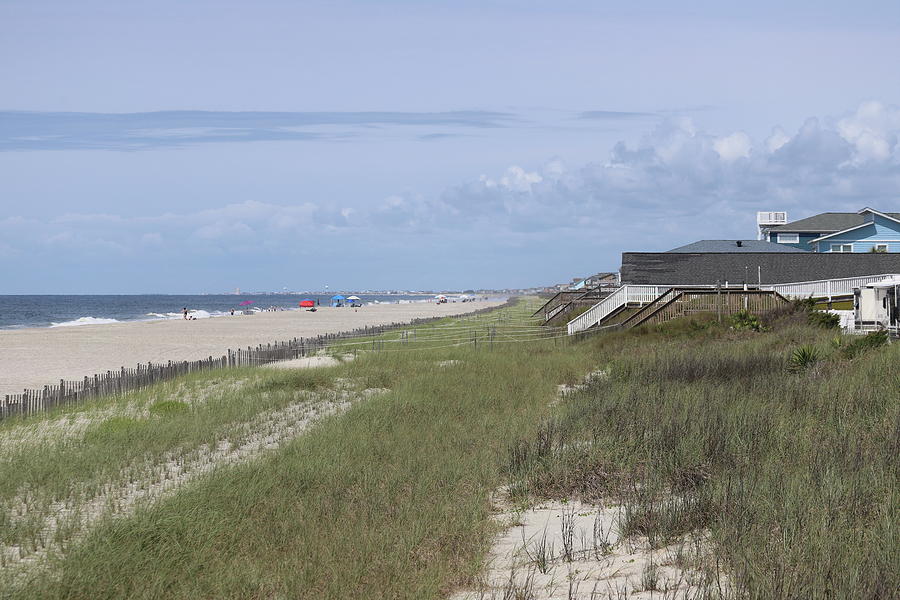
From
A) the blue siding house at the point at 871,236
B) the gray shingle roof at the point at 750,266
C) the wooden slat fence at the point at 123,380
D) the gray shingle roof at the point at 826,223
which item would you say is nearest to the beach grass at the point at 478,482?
the wooden slat fence at the point at 123,380

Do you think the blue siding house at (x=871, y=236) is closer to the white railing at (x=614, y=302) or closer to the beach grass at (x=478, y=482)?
the white railing at (x=614, y=302)

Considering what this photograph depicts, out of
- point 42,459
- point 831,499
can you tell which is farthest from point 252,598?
point 42,459

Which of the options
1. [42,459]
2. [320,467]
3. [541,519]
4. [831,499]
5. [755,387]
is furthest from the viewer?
[755,387]

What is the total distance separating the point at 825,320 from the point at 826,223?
3230 cm

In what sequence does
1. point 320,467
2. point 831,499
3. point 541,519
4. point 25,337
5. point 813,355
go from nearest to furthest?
point 831,499
point 541,519
point 320,467
point 813,355
point 25,337

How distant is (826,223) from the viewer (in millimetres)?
56500

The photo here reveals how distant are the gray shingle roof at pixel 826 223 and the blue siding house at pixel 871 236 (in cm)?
135

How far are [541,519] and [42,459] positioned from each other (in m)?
7.54

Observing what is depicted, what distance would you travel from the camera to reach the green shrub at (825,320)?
27480mm

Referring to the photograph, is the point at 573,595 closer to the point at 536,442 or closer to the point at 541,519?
the point at 541,519

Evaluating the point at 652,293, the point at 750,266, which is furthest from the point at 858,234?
the point at 652,293

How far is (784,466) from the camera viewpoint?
8.47m

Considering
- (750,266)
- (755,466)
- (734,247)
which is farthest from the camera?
(734,247)

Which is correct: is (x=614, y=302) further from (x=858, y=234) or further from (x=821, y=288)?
(x=858, y=234)
